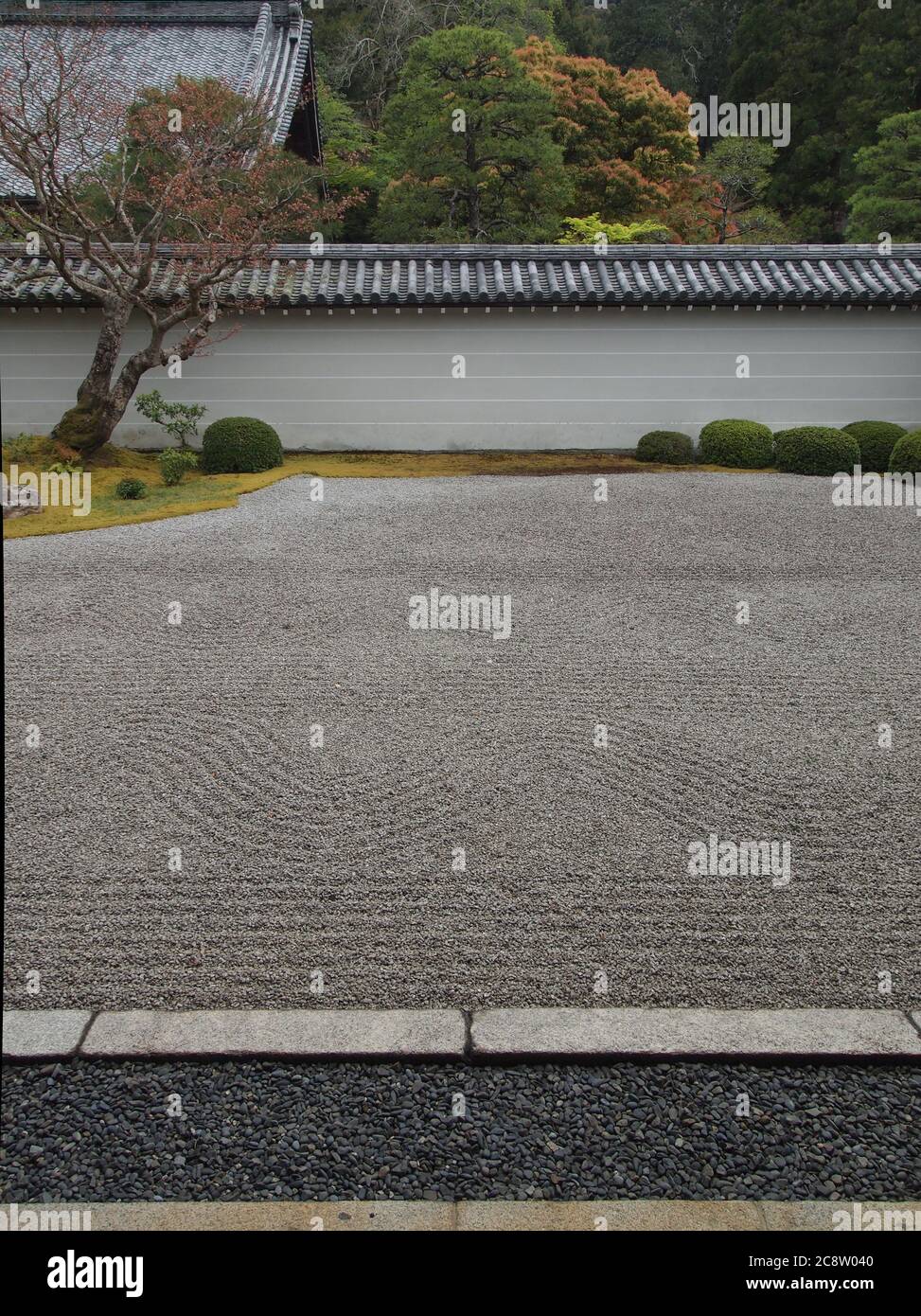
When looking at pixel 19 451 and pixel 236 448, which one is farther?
pixel 236 448

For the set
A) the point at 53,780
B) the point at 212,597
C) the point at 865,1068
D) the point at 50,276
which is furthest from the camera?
the point at 50,276

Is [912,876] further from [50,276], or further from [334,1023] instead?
[50,276]

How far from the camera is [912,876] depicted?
13.4ft

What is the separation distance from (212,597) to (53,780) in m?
3.37

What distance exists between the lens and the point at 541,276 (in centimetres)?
1625

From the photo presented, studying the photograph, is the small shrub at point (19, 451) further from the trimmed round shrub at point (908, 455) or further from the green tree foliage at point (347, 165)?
the trimmed round shrub at point (908, 455)

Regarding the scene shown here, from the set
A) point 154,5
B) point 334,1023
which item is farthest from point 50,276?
point 334,1023

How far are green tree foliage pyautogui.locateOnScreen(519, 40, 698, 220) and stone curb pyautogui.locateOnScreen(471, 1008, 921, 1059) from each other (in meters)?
22.5

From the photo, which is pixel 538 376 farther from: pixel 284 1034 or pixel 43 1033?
pixel 43 1033

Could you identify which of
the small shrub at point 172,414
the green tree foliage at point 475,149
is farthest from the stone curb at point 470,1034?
the green tree foliage at point 475,149

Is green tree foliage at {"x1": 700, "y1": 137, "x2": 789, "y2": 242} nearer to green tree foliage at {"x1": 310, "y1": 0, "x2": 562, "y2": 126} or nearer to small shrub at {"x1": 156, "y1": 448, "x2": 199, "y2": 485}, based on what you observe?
green tree foliage at {"x1": 310, "y1": 0, "x2": 562, "y2": 126}

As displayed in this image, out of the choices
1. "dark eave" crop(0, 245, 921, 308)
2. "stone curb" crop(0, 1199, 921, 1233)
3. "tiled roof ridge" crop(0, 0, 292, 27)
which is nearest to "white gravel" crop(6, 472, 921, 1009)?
"stone curb" crop(0, 1199, 921, 1233)

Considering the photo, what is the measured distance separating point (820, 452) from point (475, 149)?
31.6ft

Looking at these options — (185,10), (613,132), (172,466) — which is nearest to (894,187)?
(613,132)
